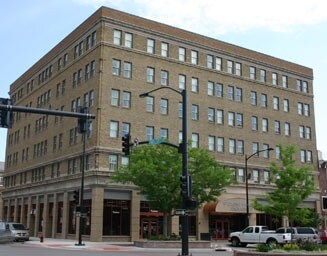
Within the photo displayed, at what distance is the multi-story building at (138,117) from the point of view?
50156 millimetres

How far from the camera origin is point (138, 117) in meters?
52.2

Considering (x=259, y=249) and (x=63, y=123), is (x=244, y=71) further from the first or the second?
(x=259, y=249)

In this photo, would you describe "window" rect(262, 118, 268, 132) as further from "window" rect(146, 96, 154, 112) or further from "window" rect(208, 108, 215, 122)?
"window" rect(146, 96, 154, 112)

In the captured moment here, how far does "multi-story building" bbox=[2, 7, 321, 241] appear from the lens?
50156mm

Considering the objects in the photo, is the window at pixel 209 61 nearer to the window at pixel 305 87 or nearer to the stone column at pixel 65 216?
the window at pixel 305 87

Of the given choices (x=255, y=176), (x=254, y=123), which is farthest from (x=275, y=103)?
(x=255, y=176)

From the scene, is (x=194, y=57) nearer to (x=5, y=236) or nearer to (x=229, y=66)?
(x=229, y=66)

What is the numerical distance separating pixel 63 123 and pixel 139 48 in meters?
12.7

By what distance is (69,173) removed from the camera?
54.0m

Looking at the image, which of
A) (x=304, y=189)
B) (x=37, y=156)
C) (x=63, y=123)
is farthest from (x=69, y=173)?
(x=304, y=189)

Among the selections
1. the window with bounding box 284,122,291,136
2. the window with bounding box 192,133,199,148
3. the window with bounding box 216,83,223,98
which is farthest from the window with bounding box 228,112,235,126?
the window with bounding box 284,122,291,136

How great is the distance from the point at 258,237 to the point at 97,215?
50.7ft

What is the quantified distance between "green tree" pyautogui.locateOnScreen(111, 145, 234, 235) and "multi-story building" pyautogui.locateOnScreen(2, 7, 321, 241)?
7.46m

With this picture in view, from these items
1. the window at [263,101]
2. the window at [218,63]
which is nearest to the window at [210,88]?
the window at [218,63]
